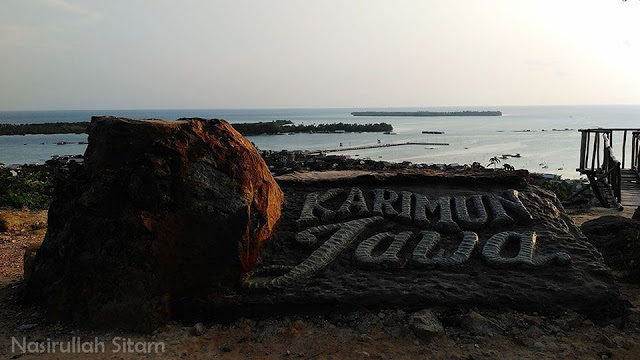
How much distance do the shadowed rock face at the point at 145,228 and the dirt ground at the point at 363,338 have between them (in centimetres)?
24

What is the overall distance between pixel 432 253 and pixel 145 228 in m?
2.83

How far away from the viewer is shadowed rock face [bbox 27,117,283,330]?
401 cm

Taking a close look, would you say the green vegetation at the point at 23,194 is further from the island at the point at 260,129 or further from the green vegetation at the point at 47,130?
the green vegetation at the point at 47,130

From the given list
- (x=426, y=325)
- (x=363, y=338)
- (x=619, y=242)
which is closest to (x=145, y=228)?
(x=363, y=338)

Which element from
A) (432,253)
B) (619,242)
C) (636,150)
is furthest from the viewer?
(636,150)

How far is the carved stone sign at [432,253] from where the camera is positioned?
422 cm

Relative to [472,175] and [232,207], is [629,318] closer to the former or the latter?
[472,175]

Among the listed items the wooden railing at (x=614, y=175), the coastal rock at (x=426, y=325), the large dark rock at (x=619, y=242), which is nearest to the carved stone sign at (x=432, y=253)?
the coastal rock at (x=426, y=325)

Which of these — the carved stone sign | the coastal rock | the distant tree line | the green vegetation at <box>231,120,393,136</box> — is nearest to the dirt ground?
the coastal rock

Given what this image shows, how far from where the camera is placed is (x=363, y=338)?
153 inches

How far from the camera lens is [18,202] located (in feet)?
34.8

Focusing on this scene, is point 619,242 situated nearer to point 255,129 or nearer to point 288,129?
point 255,129

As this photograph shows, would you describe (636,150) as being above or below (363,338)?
above

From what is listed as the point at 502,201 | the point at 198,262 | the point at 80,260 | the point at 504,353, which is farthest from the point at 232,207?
the point at 502,201
